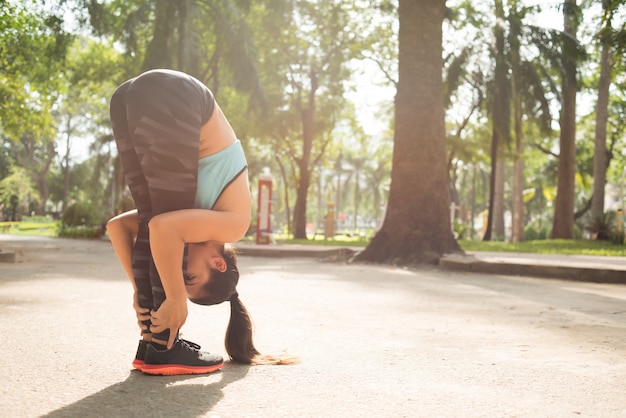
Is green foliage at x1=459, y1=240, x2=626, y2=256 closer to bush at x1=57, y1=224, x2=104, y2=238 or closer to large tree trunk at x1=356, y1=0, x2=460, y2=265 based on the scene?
large tree trunk at x1=356, y1=0, x2=460, y2=265

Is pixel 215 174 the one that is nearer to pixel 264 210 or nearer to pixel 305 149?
pixel 264 210

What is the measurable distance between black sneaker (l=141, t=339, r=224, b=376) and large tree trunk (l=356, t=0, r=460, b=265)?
346 inches

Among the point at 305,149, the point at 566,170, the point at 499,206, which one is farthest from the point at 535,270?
the point at 499,206

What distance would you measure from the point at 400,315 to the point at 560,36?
2012 centimetres

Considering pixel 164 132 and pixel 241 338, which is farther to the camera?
pixel 241 338

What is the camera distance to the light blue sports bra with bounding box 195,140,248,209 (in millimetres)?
2873

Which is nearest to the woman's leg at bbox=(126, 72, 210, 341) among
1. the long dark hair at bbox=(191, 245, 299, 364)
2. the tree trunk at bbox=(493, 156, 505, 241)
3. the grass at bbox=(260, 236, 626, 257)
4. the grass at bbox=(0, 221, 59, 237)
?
the long dark hair at bbox=(191, 245, 299, 364)

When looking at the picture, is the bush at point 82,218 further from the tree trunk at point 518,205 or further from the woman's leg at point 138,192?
the woman's leg at point 138,192

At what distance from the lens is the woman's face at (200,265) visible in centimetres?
282

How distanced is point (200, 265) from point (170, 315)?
24 cm

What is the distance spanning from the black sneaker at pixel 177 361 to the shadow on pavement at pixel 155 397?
0.03 m

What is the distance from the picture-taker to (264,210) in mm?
19500

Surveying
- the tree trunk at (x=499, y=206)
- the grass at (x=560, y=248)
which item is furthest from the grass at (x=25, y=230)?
the tree trunk at (x=499, y=206)

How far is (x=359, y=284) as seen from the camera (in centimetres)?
830
